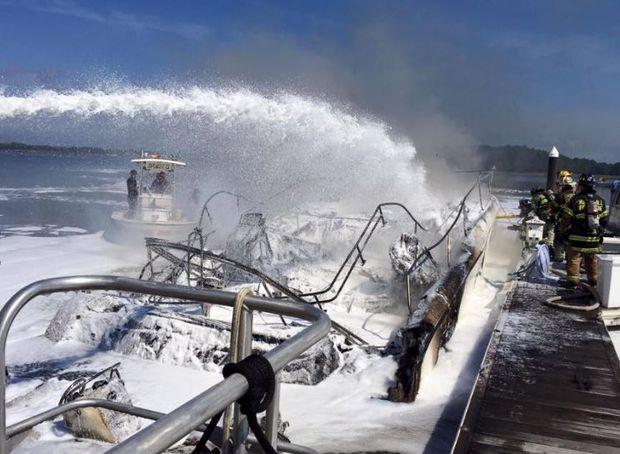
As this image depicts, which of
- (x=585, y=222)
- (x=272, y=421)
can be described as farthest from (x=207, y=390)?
(x=585, y=222)

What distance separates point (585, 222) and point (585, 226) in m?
0.07

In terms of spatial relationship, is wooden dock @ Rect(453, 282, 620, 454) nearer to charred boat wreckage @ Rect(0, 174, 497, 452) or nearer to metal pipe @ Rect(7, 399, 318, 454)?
charred boat wreckage @ Rect(0, 174, 497, 452)

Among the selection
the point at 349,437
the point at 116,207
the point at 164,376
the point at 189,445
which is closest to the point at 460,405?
the point at 349,437

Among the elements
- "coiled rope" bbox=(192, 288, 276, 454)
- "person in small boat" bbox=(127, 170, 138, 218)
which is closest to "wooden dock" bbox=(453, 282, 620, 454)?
"coiled rope" bbox=(192, 288, 276, 454)

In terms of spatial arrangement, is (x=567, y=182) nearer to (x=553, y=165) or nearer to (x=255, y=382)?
(x=553, y=165)

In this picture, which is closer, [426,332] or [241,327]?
[241,327]

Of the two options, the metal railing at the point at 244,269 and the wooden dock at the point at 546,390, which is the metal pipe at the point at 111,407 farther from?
the metal railing at the point at 244,269

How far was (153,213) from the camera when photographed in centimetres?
2017

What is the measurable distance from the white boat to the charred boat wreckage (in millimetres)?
3173

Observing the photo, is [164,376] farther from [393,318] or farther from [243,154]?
[243,154]

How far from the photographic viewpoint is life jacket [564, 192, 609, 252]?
332 inches

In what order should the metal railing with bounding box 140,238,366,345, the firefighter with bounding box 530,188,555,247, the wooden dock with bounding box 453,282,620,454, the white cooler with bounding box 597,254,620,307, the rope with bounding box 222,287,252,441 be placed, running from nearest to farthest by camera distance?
the rope with bounding box 222,287,252,441 < the wooden dock with bounding box 453,282,620,454 < the white cooler with bounding box 597,254,620,307 < the metal railing with bounding box 140,238,366,345 < the firefighter with bounding box 530,188,555,247

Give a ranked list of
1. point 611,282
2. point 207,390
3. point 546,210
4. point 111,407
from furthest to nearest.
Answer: point 546,210, point 611,282, point 111,407, point 207,390

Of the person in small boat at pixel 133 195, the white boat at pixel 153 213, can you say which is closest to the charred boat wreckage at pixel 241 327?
the white boat at pixel 153 213
